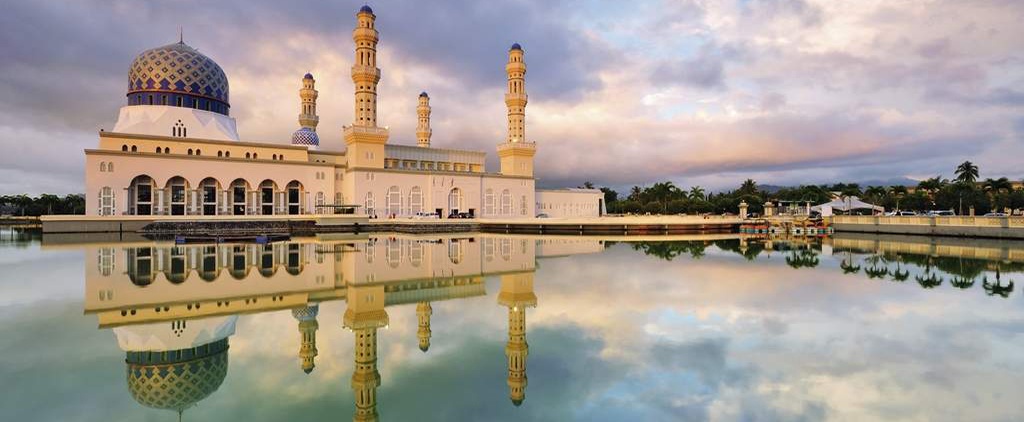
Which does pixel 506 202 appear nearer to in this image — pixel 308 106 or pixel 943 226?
pixel 308 106

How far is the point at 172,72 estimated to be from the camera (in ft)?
139

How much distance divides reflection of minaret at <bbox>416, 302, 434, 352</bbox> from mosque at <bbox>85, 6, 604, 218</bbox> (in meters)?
32.1

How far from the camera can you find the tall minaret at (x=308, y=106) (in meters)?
52.3

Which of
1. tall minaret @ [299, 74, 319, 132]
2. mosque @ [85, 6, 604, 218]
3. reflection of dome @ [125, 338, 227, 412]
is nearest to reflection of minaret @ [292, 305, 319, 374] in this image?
reflection of dome @ [125, 338, 227, 412]

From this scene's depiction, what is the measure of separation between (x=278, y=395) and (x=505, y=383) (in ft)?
7.01

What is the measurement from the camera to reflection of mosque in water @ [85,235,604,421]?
529cm

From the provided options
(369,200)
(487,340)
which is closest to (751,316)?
(487,340)

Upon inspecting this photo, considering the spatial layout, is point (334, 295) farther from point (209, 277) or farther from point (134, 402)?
point (134, 402)

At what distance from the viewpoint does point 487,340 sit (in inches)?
269

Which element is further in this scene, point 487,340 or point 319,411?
point 487,340

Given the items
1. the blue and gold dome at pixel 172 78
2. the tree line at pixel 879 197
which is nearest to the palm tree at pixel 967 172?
the tree line at pixel 879 197

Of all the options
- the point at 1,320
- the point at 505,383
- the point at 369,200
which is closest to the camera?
the point at 505,383

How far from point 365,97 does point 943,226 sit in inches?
1723

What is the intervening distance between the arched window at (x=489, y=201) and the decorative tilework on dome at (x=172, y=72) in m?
26.1
